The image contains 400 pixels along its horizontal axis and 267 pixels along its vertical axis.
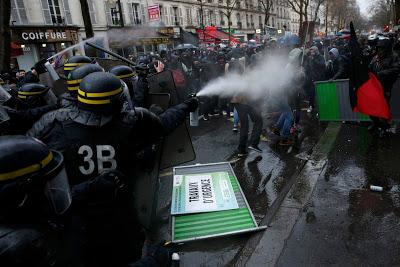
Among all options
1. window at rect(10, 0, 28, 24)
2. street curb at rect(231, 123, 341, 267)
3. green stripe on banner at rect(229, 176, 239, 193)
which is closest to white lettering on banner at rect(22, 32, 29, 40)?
window at rect(10, 0, 28, 24)

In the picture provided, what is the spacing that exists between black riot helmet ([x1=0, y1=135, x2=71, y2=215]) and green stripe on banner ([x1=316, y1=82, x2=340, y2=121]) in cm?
705

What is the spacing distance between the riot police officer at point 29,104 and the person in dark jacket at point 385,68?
568cm

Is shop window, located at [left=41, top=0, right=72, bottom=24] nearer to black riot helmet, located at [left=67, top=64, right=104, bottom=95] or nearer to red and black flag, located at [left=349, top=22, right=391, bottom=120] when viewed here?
red and black flag, located at [left=349, top=22, right=391, bottom=120]

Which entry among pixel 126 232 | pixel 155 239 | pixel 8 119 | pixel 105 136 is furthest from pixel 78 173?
pixel 155 239

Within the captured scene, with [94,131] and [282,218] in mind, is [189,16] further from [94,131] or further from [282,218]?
[94,131]

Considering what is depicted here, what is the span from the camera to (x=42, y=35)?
947 inches

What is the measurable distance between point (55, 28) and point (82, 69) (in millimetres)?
24007

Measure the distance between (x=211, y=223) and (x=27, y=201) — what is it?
2.74 metres

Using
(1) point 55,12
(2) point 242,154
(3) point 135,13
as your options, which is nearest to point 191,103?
(2) point 242,154

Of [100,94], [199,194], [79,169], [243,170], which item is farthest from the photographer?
[243,170]

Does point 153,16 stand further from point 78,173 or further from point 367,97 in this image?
point 78,173

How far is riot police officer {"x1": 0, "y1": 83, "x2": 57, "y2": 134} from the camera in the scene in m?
3.79

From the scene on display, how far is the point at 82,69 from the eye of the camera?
3.74 m

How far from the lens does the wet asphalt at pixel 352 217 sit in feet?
10.9
